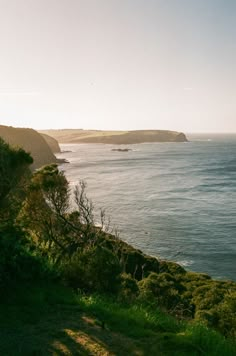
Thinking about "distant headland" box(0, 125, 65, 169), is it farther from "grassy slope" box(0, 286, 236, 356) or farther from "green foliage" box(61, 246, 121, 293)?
"grassy slope" box(0, 286, 236, 356)

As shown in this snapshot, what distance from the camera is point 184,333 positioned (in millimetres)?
11211

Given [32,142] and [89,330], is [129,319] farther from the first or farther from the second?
[32,142]

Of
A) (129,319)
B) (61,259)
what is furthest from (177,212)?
(129,319)

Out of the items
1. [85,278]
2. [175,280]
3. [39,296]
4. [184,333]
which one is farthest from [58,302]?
[175,280]

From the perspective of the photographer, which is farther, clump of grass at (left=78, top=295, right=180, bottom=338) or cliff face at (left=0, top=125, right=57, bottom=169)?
cliff face at (left=0, top=125, right=57, bottom=169)

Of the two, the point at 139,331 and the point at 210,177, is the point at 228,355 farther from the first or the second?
the point at 210,177

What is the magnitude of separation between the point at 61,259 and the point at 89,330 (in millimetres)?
7959

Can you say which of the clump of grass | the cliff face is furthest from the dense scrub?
the cliff face

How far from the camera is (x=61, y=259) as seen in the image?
18906 mm

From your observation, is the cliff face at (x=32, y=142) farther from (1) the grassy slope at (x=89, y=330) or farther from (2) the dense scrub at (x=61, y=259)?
(1) the grassy slope at (x=89, y=330)

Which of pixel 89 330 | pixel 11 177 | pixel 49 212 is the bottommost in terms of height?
pixel 89 330

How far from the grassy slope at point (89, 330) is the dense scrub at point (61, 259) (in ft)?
3.71

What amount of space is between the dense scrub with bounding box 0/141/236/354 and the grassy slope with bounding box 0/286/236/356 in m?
1.13

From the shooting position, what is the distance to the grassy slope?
33.2 feet
